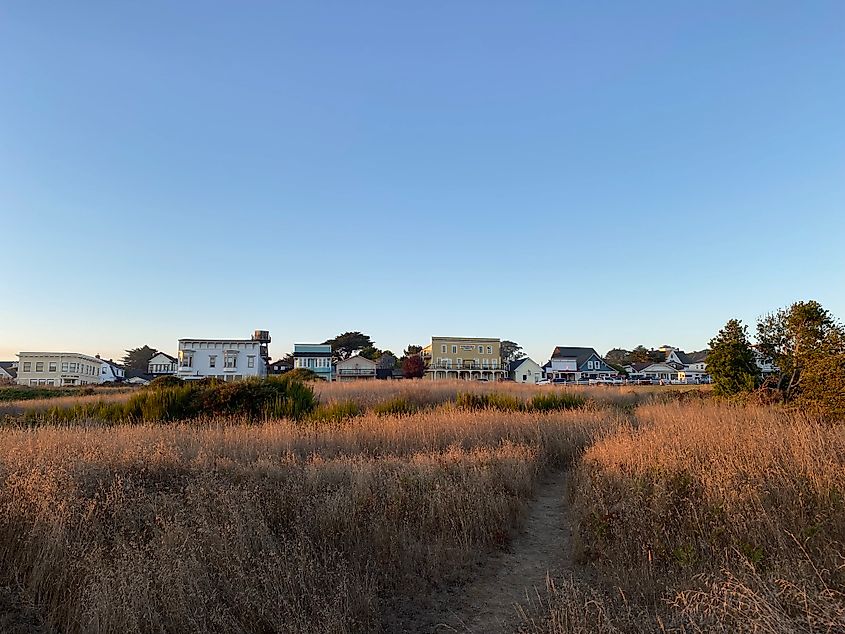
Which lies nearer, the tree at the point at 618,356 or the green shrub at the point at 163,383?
the green shrub at the point at 163,383

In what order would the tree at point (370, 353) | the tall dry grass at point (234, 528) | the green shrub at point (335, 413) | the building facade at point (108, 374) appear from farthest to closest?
the tree at point (370, 353) → the building facade at point (108, 374) → the green shrub at point (335, 413) → the tall dry grass at point (234, 528)

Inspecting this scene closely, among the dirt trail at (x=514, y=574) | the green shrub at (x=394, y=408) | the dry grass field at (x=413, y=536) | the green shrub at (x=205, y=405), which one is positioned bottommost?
the dirt trail at (x=514, y=574)

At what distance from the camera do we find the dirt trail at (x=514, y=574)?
4062mm

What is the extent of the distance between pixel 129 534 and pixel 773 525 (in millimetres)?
6479

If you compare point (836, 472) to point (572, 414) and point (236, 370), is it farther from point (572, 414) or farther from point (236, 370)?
point (236, 370)

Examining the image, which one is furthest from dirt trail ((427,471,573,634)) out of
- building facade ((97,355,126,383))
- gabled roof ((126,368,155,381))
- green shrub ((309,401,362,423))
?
gabled roof ((126,368,155,381))

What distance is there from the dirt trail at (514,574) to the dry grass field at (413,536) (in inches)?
1.5

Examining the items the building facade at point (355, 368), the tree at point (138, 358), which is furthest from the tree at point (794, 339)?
the tree at point (138, 358)

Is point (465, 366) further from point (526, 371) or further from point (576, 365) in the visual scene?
point (576, 365)

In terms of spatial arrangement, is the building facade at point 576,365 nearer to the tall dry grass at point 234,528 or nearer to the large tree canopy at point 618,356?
the large tree canopy at point 618,356

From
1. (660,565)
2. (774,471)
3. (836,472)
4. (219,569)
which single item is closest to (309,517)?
(219,569)

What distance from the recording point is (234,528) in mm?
4809

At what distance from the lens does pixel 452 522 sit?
5621 millimetres

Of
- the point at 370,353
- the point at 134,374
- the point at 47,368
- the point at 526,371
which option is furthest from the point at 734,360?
the point at 134,374
